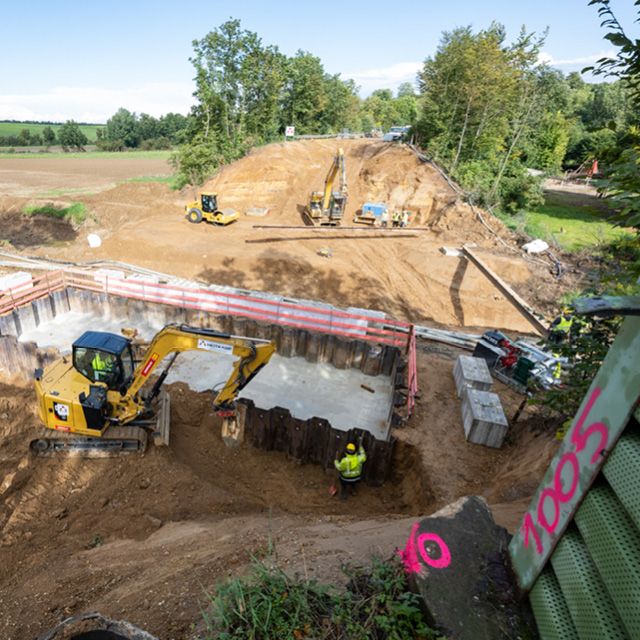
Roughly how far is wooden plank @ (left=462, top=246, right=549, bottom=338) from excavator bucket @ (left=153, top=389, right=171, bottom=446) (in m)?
10.2

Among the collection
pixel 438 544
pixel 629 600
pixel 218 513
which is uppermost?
pixel 629 600

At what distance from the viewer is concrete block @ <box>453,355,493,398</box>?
988cm

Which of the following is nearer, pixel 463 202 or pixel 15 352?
pixel 15 352

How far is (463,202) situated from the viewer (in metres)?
26.4

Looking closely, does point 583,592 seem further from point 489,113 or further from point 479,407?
point 489,113

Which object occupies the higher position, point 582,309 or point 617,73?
point 617,73

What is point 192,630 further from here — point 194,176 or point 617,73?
point 194,176

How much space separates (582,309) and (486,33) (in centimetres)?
3276

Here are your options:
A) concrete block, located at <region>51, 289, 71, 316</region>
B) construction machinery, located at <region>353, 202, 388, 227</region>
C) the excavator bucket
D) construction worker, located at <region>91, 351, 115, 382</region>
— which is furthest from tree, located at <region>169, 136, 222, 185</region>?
construction worker, located at <region>91, 351, 115, 382</region>

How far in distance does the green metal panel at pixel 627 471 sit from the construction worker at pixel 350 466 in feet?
18.7

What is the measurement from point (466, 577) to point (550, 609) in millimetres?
754

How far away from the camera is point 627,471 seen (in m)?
2.21

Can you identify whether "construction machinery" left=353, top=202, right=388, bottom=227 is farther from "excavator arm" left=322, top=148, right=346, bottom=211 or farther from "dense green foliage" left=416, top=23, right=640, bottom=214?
"dense green foliage" left=416, top=23, right=640, bottom=214

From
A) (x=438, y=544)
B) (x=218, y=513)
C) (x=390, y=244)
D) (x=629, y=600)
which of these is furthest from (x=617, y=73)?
(x=390, y=244)
